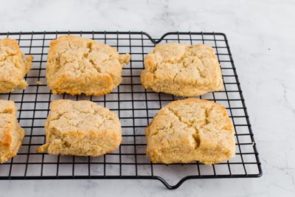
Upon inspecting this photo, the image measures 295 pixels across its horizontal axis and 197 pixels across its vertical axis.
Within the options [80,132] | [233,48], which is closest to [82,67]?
[80,132]

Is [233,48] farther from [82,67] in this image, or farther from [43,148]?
[43,148]

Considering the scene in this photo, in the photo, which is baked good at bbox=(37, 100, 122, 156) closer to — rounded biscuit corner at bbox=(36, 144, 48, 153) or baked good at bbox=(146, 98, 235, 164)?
rounded biscuit corner at bbox=(36, 144, 48, 153)

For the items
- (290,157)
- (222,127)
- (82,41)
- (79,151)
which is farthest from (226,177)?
(82,41)

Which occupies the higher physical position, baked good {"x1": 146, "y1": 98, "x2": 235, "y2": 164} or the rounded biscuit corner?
baked good {"x1": 146, "y1": 98, "x2": 235, "y2": 164}

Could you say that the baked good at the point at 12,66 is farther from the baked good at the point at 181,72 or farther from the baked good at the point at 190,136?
the baked good at the point at 190,136

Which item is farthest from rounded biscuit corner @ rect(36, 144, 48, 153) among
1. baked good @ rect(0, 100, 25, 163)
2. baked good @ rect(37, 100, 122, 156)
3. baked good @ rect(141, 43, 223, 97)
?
baked good @ rect(141, 43, 223, 97)

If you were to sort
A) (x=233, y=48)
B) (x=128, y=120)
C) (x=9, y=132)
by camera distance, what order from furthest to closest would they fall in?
(x=233, y=48)
(x=128, y=120)
(x=9, y=132)

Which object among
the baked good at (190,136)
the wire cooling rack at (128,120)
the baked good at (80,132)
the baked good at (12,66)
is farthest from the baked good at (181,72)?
the baked good at (12,66)
